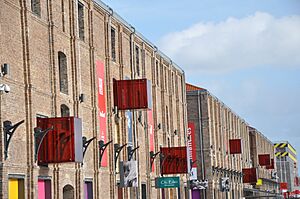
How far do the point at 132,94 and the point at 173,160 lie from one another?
43.5 ft

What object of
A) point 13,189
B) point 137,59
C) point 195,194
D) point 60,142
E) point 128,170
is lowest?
point 195,194

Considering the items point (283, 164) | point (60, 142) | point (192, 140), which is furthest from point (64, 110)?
point (283, 164)

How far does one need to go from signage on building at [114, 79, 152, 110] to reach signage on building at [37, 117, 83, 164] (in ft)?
37.9

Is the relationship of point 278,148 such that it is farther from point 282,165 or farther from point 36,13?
point 36,13

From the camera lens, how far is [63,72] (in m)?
37.4

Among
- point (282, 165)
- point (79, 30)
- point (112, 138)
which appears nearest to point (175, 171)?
point (112, 138)

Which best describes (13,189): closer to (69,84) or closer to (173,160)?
(69,84)

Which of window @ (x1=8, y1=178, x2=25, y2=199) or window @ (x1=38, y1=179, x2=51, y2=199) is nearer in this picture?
window @ (x1=8, y1=178, x2=25, y2=199)

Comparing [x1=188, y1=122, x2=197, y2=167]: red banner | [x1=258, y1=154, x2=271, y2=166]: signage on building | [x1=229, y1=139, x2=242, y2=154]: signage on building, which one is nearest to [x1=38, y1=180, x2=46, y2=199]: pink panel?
[x1=188, y1=122, x2=197, y2=167]: red banner

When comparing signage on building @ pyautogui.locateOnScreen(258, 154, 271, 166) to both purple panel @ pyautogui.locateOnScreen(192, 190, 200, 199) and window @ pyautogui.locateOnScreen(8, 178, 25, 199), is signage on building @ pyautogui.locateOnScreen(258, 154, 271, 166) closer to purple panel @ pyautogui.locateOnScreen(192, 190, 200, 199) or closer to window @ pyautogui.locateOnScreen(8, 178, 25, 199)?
purple panel @ pyautogui.locateOnScreen(192, 190, 200, 199)

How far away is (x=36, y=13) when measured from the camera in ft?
113

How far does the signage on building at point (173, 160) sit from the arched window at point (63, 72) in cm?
2019

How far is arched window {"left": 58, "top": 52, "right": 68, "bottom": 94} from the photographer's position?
37312 mm

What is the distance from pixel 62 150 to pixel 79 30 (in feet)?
32.7
